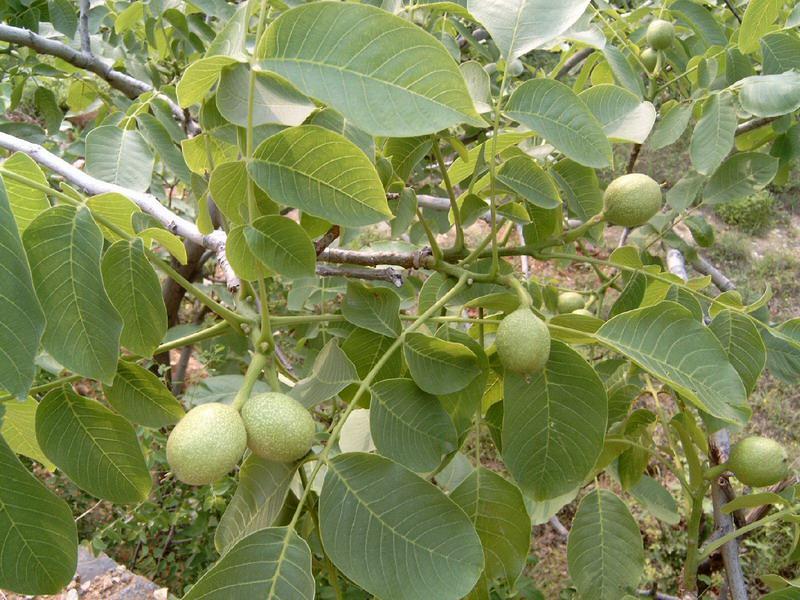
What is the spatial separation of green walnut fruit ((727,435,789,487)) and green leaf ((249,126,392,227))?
34.9 inches

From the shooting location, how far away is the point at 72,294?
820 mm

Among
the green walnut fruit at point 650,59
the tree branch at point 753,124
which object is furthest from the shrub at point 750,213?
the green walnut fruit at point 650,59

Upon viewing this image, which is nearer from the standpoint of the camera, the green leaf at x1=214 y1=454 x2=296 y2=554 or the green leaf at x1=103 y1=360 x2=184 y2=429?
the green leaf at x1=214 y1=454 x2=296 y2=554

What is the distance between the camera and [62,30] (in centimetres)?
200

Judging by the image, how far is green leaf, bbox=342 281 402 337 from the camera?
3.37ft

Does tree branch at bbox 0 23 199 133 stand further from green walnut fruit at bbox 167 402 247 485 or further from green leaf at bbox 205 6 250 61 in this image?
green walnut fruit at bbox 167 402 247 485

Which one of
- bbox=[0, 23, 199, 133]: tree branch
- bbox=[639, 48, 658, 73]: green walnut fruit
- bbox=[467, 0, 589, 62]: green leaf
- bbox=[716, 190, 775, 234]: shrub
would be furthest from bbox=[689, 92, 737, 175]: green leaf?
bbox=[716, 190, 775, 234]: shrub

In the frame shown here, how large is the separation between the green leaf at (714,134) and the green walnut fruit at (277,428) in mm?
925

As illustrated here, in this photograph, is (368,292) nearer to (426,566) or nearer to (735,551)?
(426,566)

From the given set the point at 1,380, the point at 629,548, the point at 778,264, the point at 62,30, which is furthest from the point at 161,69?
the point at 778,264

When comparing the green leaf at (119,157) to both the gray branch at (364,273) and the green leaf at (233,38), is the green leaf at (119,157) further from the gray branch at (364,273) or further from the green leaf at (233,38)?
the green leaf at (233,38)

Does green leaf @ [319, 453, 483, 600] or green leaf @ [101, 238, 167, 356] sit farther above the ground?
green leaf @ [101, 238, 167, 356]

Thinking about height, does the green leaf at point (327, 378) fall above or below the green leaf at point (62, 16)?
below

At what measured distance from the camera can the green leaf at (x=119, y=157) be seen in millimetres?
1339
